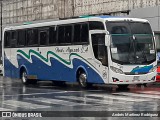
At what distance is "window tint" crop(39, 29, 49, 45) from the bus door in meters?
4.23

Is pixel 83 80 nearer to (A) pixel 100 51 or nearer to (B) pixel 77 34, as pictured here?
(A) pixel 100 51

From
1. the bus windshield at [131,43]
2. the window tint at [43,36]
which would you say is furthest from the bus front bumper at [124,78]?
the window tint at [43,36]

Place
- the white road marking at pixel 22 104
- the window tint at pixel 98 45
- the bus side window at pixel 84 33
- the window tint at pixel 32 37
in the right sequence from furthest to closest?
the window tint at pixel 32 37 < the bus side window at pixel 84 33 < the window tint at pixel 98 45 < the white road marking at pixel 22 104

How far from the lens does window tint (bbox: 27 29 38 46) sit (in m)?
25.3

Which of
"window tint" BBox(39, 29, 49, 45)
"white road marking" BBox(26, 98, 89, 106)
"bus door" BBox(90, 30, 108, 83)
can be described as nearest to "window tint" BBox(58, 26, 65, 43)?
"window tint" BBox(39, 29, 49, 45)

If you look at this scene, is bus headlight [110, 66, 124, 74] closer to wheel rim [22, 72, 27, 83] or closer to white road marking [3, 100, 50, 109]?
white road marking [3, 100, 50, 109]

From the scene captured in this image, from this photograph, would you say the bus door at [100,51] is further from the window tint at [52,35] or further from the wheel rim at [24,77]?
the wheel rim at [24,77]

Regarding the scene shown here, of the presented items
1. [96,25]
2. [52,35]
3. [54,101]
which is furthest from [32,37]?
[54,101]

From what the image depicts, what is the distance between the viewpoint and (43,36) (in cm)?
2450

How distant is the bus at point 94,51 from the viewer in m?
19.8

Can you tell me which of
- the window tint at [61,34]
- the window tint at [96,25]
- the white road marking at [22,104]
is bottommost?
the white road marking at [22,104]

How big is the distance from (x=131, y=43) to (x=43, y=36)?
616 cm

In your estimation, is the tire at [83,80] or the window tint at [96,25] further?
the tire at [83,80]

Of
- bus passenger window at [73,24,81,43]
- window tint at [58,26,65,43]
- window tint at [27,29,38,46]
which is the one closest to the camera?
bus passenger window at [73,24,81,43]
